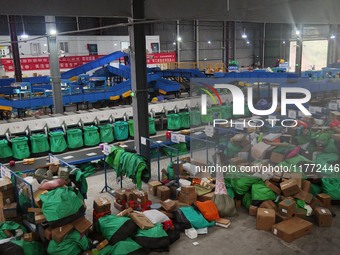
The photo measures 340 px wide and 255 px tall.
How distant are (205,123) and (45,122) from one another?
16.4 feet

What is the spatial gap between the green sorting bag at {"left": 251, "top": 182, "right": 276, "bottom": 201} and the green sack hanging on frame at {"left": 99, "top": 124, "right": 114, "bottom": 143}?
5.41 meters

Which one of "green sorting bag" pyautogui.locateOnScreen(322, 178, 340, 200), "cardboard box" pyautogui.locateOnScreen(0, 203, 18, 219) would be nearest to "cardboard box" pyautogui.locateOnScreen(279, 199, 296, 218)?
"green sorting bag" pyautogui.locateOnScreen(322, 178, 340, 200)

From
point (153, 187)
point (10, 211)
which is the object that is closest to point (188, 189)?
point (153, 187)

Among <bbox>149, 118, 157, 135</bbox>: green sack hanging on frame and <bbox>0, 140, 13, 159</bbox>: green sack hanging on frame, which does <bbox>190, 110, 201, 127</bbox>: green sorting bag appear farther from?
<bbox>0, 140, 13, 159</bbox>: green sack hanging on frame

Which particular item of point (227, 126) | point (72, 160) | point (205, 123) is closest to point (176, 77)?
point (205, 123)

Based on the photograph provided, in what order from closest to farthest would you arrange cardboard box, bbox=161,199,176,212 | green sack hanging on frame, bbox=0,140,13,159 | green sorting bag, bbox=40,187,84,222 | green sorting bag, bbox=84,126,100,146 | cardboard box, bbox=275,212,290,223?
green sorting bag, bbox=40,187,84,222 → cardboard box, bbox=275,212,290,223 → cardboard box, bbox=161,199,176,212 → green sack hanging on frame, bbox=0,140,13,159 → green sorting bag, bbox=84,126,100,146

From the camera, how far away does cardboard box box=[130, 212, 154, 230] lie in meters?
5.47

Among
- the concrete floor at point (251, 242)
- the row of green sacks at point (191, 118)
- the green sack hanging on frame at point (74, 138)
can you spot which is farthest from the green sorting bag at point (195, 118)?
the concrete floor at point (251, 242)

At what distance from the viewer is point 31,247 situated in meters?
5.13

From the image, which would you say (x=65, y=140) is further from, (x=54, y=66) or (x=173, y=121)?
(x=173, y=121)

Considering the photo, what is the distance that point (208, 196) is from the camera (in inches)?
263

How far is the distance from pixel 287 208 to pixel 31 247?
13.9 ft

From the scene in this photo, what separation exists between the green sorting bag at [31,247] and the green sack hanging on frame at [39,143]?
484 centimetres

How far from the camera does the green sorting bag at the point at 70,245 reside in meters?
5.01
